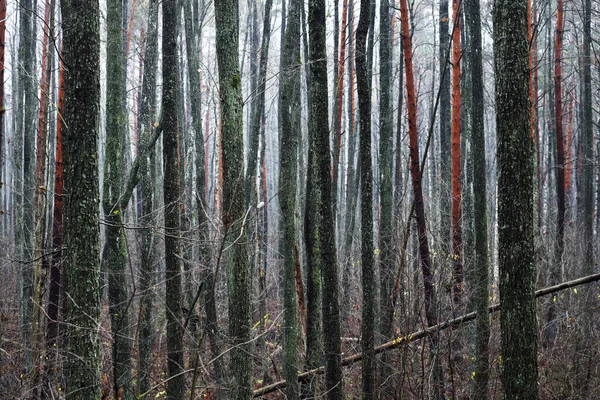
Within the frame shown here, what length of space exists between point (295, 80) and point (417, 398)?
15.2 ft

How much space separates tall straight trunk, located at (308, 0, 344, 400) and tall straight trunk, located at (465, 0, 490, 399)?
5.93ft

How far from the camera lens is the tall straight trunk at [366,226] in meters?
5.93

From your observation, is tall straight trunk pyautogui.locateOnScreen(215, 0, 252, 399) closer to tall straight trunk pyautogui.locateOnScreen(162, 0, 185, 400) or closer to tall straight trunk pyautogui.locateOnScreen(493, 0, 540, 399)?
tall straight trunk pyautogui.locateOnScreen(162, 0, 185, 400)

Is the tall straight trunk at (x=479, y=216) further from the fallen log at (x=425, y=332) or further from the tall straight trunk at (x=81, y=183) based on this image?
the tall straight trunk at (x=81, y=183)

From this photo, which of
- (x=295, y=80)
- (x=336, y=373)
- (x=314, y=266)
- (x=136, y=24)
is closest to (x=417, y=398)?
(x=336, y=373)

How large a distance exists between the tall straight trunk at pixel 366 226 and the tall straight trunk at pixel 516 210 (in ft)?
6.42

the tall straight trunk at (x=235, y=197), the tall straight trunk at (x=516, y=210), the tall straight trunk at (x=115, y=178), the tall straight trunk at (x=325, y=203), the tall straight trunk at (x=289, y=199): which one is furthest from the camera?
the tall straight trunk at (x=289, y=199)

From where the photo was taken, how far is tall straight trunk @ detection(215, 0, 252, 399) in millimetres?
4805

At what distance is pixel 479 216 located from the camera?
665 cm

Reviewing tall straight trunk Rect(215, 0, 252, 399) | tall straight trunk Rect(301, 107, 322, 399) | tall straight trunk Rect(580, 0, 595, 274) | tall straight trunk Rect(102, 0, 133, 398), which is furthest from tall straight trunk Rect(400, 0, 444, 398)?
tall straight trunk Rect(580, 0, 595, 274)

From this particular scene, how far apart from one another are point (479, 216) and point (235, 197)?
3.32 metres

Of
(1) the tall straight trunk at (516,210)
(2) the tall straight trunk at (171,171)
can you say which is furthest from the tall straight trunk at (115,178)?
(1) the tall straight trunk at (516,210)

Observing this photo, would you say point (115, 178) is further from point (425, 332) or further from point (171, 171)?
point (425, 332)

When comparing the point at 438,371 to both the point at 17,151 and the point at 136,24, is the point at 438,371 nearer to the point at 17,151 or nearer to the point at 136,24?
the point at 17,151
